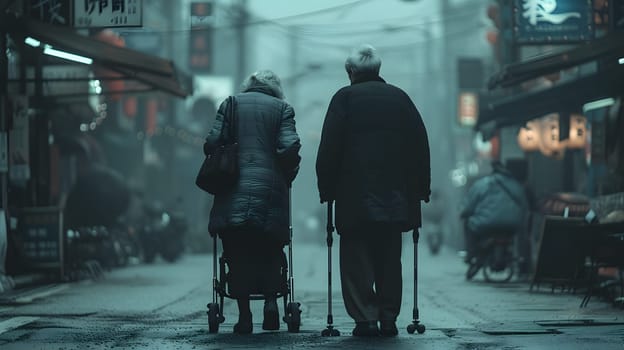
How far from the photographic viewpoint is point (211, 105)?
5788 centimetres

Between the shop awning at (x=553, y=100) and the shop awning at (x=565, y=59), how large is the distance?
3.66ft

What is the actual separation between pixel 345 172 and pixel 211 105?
158 ft

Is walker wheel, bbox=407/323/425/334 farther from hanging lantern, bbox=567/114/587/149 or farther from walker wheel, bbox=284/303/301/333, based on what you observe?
hanging lantern, bbox=567/114/587/149

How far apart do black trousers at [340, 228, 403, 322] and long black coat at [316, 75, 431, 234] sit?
128 mm

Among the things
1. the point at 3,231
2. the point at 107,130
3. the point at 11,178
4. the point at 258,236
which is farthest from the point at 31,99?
the point at 107,130

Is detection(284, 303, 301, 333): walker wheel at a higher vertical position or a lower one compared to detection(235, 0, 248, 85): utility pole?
lower

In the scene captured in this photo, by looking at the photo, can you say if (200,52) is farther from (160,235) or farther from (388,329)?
(388,329)

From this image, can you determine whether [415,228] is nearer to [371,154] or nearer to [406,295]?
[371,154]

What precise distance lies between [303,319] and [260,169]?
238 centimetres

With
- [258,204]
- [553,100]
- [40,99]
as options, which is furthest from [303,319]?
[40,99]

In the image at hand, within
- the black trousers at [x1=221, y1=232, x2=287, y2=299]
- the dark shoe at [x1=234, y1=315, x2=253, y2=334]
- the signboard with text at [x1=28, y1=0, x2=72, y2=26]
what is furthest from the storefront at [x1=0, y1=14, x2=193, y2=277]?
the dark shoe at [x1=234, y1=315, x2=253, y2=334]

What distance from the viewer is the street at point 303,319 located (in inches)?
368

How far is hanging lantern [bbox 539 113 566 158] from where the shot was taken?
26.3m

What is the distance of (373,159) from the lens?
395 inches
